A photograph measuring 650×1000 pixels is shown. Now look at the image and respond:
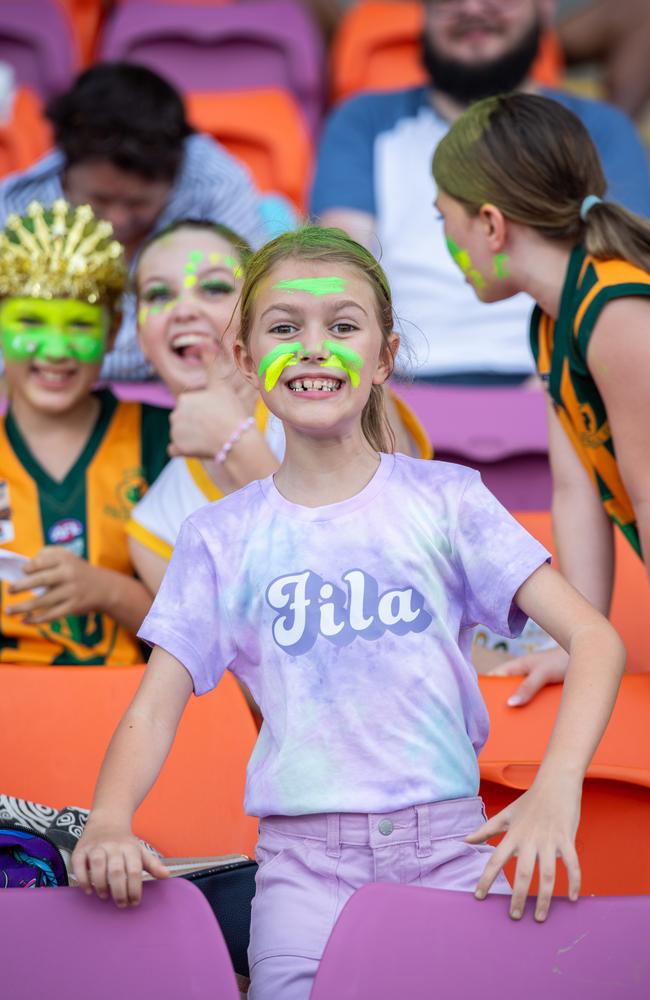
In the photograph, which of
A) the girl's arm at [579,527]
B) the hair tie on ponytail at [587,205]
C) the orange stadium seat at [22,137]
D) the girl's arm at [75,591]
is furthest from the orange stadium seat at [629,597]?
the orange stadium seat at [22,137]

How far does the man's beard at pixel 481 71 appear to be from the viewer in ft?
12.3

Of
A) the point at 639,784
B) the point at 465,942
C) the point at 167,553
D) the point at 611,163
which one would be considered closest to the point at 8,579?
the point at 167,553

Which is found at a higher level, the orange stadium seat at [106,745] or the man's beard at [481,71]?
the man's beard at [481,71]

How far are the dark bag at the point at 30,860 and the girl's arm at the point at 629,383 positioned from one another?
33.6 inches

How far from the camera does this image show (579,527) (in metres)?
1.97

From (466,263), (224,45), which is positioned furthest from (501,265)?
(224,45)

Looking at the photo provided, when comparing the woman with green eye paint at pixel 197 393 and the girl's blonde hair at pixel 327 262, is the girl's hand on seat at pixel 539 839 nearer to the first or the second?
the girl's blonde hair at pixel 327 262

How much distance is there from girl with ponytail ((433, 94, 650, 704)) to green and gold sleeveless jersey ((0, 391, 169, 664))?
691 millimetres

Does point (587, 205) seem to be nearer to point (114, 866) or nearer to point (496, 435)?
point (496, 435)

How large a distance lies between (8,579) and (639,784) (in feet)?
3.28

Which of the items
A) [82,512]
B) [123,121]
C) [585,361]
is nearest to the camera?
[585,361]

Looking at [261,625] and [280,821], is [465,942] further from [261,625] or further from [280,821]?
[261,625]

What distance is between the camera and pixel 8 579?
79.6 inches

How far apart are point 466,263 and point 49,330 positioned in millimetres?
750
